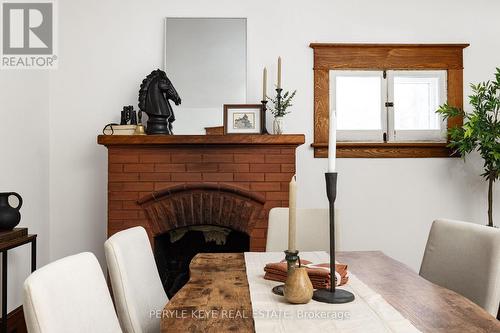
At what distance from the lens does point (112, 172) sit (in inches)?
119

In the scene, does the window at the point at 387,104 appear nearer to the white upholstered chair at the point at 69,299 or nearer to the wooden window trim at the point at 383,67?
the wooden window trim at the point at 383,67

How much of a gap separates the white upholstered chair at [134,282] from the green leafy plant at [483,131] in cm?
233

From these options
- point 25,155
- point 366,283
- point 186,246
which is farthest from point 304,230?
point 25,155

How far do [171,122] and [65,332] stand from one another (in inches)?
94.6

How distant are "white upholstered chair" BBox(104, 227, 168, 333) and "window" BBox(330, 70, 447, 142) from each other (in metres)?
2.15

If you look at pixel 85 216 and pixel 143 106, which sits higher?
pixel 143 106

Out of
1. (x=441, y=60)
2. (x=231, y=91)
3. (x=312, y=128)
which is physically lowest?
(x=312, y=128)

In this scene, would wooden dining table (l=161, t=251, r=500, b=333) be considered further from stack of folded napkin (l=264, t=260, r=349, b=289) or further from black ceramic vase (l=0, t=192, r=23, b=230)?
black ceramic vase (l=0, t=192, r=23, b=230)

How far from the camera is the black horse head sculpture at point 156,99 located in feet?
10.00

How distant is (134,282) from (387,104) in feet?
8.44

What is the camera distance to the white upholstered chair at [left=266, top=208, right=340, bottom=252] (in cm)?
240

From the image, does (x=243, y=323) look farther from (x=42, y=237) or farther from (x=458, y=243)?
(x=42, y=237)

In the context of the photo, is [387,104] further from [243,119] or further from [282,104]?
[243,119]

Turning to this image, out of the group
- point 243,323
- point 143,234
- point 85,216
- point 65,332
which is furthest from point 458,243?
point 85,216
